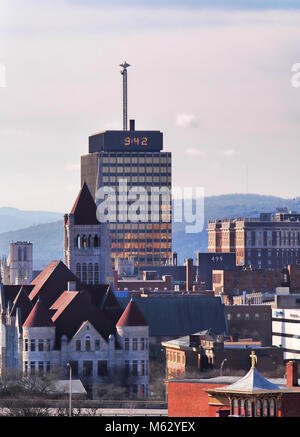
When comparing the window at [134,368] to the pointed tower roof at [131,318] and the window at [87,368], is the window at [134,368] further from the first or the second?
the window at [87,368]

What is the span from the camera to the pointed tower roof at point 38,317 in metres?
167

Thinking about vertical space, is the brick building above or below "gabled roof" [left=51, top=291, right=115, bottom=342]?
below

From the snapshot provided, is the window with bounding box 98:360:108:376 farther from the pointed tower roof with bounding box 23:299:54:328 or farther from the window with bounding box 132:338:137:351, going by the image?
the pointed tower roof with bounding box 23:299:54:328

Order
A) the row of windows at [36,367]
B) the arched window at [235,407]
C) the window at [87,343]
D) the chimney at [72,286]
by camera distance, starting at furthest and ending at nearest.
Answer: the chimney at [72,286]
the window at [87,343]
the row of windows at [36,367]
the arched window at [235,407]

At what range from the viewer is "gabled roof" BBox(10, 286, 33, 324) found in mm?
176000

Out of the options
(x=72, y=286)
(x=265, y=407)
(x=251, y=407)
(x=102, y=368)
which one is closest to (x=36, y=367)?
(x=102, y=368)

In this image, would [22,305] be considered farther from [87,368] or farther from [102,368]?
[102,368]

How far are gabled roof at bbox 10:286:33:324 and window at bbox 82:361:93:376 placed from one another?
1196 centimetres

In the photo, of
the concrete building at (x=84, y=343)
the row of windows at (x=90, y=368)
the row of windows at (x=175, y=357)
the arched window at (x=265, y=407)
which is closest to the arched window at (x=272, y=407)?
the arched window at (x=265, y=407)

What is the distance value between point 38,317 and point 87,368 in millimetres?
8151

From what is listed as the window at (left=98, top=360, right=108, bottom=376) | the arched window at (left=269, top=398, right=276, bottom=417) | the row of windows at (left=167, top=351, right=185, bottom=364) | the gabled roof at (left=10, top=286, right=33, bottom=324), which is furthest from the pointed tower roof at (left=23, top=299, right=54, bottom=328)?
the arched window at (left=269, top=398, right=276, bottom=417)

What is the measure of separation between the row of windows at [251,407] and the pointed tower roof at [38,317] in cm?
9043
